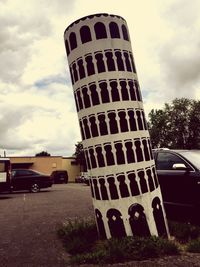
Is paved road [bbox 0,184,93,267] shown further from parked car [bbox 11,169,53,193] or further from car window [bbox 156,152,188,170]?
parked car [bbox 11,169,53,193]

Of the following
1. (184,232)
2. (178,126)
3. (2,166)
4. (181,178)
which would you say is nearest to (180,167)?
(181,178)

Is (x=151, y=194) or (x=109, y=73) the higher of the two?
(x=109, y=73)

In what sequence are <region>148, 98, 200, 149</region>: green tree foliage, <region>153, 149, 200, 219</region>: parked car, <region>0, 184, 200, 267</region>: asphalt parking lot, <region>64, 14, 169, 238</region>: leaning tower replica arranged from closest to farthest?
<region>0, 184, 200, 267</region>: asphalt parking lot → <region>64, 14, 169, 238</region>: leaning tower replica → <region>153, 149, 200, 219</region>: parked car → <region>148, 98, 200, 149</region>: green tree foliage

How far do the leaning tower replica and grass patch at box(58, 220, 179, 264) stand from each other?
13.1 inches

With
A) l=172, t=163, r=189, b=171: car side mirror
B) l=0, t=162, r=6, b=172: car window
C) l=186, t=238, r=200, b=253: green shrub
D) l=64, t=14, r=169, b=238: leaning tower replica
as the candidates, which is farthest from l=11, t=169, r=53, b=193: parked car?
l=186, t=238, r=200, b=253: green shrub

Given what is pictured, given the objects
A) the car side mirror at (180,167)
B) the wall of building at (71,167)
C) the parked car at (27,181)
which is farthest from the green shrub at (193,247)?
the wall of building at (71,167)

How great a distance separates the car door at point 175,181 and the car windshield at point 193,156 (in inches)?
4.8

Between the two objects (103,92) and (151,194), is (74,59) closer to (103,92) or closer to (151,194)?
(103,92)

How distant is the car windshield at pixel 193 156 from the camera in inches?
282

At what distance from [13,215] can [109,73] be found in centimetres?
561

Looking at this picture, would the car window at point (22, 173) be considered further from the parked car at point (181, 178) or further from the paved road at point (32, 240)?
the parked car at point (181, 178)

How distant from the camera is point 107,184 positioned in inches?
218

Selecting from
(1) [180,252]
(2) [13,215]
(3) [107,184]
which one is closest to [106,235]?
(3) [107,184]

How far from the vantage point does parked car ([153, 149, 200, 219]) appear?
6.75 m
